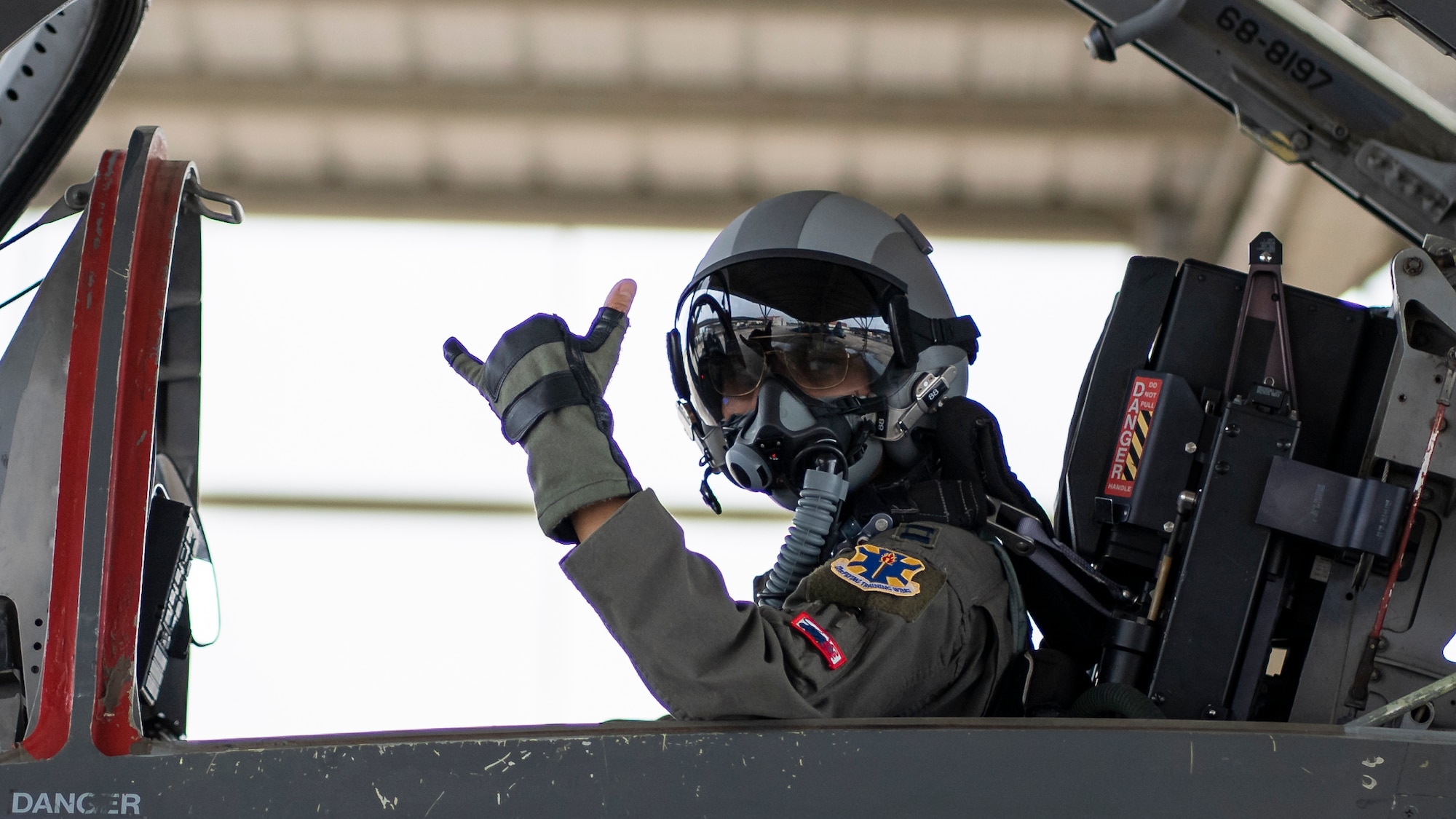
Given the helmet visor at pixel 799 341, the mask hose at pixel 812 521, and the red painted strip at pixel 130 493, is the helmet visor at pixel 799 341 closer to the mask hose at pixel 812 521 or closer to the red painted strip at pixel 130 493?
the mask hose at pixel 812 521

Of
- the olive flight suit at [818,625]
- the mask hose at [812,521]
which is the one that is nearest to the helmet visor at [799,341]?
the mask hose at [812,521]

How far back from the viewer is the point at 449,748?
1221 mm

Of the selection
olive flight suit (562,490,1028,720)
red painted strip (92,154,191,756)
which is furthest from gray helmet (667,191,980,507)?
red painted strip (92,154,191,756)

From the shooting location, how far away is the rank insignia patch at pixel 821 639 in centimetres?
141

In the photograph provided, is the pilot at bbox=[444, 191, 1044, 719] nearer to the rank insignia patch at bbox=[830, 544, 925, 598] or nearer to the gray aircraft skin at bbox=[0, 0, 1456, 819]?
the rank insignia patch at bbox=[830, 544, 925, 598]

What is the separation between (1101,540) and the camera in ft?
5.82

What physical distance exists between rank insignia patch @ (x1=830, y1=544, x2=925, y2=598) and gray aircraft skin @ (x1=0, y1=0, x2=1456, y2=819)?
0.70 ft

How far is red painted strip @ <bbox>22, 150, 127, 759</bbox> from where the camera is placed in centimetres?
124

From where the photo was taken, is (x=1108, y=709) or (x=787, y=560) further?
(x=787, y=560)

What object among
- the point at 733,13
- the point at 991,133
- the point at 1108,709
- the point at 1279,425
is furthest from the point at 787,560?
the point at 991,133

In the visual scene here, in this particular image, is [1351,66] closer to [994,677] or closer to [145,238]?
[994,677]

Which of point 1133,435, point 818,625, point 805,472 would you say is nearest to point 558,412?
point 818,625

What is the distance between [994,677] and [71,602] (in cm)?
101

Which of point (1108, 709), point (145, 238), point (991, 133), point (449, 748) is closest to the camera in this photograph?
point (449, 748)
